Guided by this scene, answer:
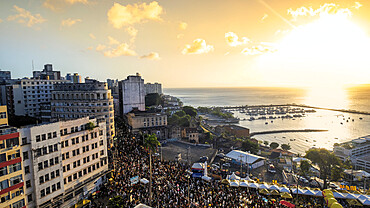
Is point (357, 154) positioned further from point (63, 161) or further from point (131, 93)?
point (131, 93)

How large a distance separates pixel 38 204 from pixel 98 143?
37.6ft

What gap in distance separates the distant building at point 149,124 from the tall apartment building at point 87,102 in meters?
21.8

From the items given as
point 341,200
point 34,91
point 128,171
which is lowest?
point 341,200

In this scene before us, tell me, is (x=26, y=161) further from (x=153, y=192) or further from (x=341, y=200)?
(x=341, y=200)

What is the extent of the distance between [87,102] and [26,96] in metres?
35.3

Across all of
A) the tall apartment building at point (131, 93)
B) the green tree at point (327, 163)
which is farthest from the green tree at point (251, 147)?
the tall apartment building at point (131, 93)

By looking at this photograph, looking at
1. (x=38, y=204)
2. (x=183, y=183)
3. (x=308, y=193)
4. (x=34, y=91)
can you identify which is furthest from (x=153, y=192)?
(x=34, y=91)

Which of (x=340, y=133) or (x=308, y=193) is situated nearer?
(x=308, y=193)

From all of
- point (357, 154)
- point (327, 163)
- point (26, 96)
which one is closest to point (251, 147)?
point (327, 163)

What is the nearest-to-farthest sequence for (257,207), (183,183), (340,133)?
(257,207) < (183,183) < (340,133)

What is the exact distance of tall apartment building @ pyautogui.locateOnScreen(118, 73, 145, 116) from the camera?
9644 cm

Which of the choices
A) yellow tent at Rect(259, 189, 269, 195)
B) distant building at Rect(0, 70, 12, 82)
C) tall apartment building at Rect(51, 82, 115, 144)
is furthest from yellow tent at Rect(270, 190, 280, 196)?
distant building at Rect(0, 70, 12, 82)

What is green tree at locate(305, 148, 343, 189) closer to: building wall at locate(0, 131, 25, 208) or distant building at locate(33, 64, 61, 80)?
building wall at locate(0, 131, 25, 208)

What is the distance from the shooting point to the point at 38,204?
23.9 m
